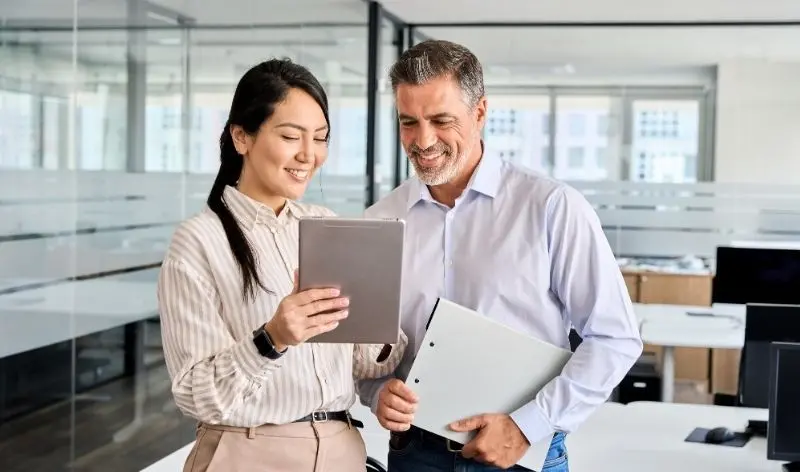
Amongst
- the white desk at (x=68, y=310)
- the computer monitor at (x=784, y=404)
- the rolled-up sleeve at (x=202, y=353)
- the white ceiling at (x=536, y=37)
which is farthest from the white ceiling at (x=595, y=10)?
the rolled-up sleeve at (x=202, y=353)

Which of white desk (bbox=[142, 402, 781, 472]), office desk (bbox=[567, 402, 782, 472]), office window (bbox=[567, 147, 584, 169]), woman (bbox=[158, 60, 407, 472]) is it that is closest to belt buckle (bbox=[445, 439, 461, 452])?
woman (bbox=[158, 60, 407, 472])

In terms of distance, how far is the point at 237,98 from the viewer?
69.4 inches

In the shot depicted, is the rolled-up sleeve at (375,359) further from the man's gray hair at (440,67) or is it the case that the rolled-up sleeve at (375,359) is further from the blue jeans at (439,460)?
the man's gray hair at (440,67)

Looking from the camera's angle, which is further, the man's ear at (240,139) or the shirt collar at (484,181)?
the shirt collar at (484,181)

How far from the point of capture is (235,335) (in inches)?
65.7

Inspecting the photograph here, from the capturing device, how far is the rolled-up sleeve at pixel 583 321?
192 centimetres

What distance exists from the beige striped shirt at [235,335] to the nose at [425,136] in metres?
0.28

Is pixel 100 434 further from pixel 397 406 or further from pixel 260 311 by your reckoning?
pixel 260 311

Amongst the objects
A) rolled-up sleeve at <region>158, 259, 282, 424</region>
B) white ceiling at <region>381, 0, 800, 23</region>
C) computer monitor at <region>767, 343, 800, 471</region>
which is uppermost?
white ceiling at <region>381, 0, 800, 23</region>

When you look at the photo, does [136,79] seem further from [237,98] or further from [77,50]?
[237,98]

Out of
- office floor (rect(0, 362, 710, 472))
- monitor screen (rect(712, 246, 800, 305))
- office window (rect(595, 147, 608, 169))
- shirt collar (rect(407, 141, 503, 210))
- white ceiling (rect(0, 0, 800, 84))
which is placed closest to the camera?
shirt collar (rect(407, 141, 503, 210))

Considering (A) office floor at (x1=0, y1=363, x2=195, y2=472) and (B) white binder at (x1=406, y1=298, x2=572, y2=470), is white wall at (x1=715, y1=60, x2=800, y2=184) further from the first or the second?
(B) white binder at (x1=406, y1=298, x2=572, y2=470)

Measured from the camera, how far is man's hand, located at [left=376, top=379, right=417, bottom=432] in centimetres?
189

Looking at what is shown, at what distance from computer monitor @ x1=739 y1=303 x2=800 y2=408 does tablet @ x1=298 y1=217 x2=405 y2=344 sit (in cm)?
230
